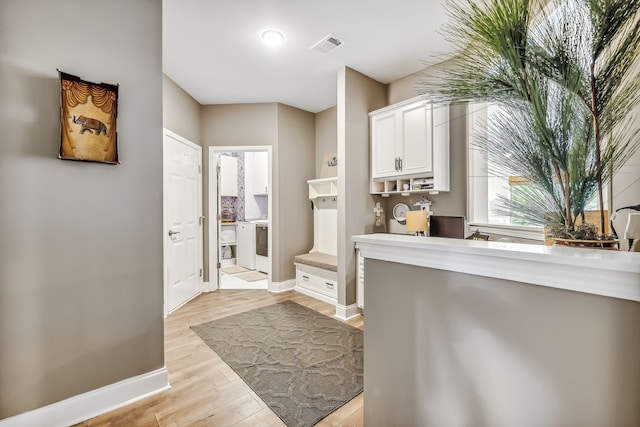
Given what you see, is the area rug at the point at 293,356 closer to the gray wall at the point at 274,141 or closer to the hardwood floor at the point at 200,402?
the hardwood floor at the point at 200,402

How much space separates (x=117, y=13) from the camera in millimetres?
1702

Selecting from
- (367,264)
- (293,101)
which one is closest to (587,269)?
(367,264)

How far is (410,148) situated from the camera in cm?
292

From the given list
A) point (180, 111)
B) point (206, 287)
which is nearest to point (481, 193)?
point (180, 111)

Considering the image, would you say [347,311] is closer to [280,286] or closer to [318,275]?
[318,275]

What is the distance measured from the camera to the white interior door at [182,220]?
3260 mm

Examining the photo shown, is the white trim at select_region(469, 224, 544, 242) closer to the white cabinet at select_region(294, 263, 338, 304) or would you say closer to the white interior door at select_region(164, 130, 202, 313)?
the white cabinet at select_region(294, 263, 338, 304)

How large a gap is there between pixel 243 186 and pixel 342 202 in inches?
149

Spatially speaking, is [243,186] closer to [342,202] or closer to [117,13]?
[342,202]

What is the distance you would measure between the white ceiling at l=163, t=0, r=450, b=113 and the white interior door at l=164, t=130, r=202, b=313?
88 cm

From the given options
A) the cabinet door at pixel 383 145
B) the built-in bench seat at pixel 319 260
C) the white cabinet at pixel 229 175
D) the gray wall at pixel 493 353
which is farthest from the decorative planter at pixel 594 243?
the white cabinet at pixel 229 175

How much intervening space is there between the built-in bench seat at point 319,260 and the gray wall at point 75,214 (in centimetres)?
207

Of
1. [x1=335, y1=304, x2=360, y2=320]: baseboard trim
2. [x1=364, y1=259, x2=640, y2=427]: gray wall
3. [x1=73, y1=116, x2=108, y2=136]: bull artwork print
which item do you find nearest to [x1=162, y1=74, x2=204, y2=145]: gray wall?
[x1=73, y1=116, x2=108, y2=136]: bull artwork print

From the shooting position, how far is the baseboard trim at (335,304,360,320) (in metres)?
3.07
